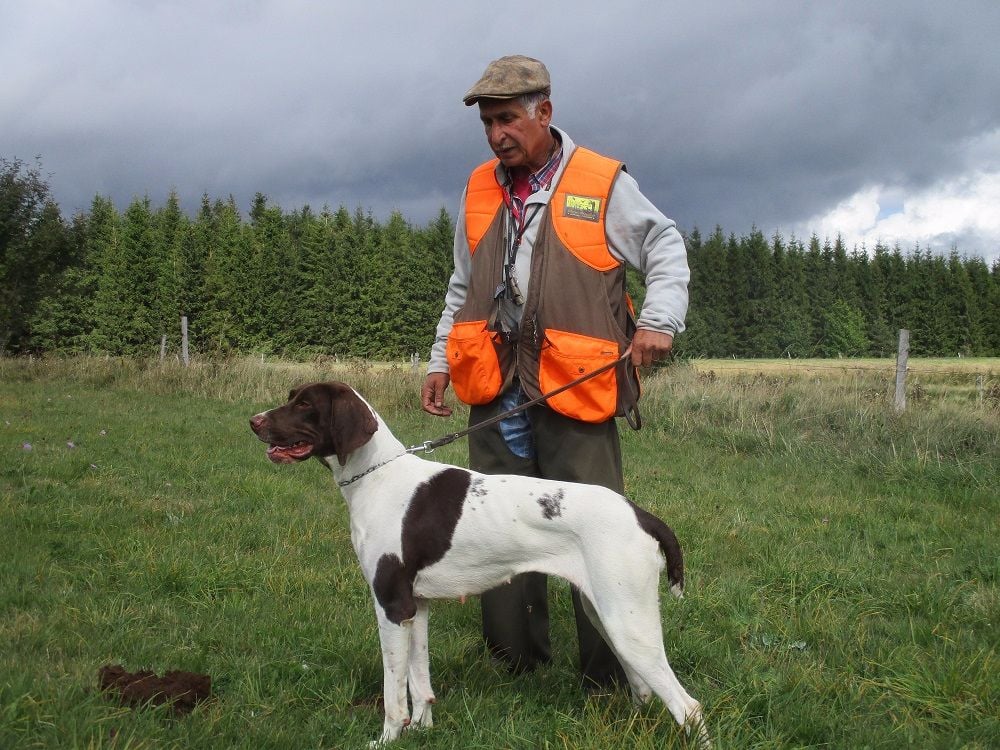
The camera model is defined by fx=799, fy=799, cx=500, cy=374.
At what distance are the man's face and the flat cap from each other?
0.05 m

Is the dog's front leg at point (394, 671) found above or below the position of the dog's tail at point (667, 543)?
below

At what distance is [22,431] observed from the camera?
369 inches

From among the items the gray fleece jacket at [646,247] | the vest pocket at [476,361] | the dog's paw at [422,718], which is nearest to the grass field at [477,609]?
the dog's paw at [422,718]

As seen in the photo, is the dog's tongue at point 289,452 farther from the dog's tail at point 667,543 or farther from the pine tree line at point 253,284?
the pine tree line at point 253,284

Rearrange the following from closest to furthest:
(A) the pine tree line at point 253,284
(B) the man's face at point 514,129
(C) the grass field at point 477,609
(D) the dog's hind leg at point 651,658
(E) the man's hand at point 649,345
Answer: (D) the dog's hind leg at point 651,658 → (C) the grass field at point 477,609 → (E) the man's hand at point 649,345 → (B) the man's face at point 514,129 → (A) the pine tree line at point 253,284

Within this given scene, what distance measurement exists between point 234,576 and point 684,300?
10.1 feet

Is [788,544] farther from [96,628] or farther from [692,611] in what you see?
[96,628]

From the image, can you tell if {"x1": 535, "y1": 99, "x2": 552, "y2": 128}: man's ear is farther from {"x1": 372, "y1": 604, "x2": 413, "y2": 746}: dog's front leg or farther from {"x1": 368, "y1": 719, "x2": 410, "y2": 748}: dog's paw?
{"x1": 368, "y1": 719, "x2": 410, "y2": 748}: dog's paw

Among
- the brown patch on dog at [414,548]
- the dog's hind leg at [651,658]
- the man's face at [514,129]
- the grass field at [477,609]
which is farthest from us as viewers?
the man's face at [514,129]

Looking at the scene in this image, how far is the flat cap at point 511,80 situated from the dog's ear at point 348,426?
1295 mm

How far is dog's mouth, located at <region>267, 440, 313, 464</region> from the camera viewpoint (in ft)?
9.85

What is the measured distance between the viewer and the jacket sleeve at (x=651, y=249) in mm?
3188

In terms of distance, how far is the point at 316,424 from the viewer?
304cm

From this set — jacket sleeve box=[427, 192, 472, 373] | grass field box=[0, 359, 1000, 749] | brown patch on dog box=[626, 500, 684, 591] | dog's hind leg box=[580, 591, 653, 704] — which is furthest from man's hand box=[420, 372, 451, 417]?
brown patch on dog box=[626, 500, 684, 591]
